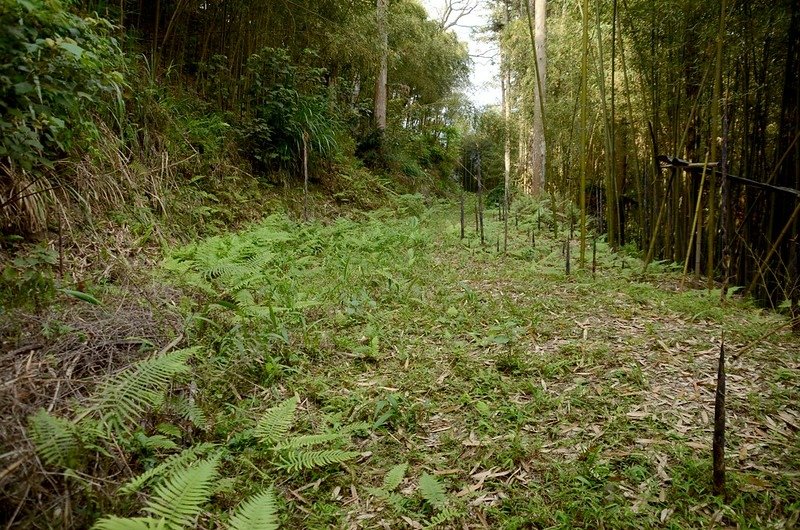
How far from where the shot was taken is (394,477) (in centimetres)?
144

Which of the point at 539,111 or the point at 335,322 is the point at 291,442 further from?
the point at 539,111

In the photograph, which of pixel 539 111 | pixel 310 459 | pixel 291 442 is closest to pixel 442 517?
pixel 310 459

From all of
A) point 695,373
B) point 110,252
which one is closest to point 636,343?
point 695,373

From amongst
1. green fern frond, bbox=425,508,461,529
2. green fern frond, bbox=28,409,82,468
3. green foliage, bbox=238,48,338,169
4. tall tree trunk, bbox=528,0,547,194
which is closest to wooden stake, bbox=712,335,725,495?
green fern frond, bbox=425,508,461,529

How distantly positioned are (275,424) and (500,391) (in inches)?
40.2

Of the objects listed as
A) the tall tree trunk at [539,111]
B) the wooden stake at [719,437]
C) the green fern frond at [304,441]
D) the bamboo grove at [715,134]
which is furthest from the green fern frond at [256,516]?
the tall tree trunk at [539,111]

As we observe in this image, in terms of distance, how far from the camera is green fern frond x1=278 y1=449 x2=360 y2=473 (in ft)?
4.79

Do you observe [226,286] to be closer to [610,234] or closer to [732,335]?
[732,335]

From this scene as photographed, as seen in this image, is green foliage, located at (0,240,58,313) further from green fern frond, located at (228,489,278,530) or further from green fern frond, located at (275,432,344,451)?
green fern frond, located at (228,489,278,530)

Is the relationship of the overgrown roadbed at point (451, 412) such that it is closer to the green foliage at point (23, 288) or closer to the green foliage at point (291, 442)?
the green foliage at point (291, 442)

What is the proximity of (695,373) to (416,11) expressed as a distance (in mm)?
13203

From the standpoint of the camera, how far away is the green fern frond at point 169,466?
1.18 m

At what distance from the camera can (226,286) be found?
2652mm

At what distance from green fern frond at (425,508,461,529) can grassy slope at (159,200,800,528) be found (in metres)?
0.04
